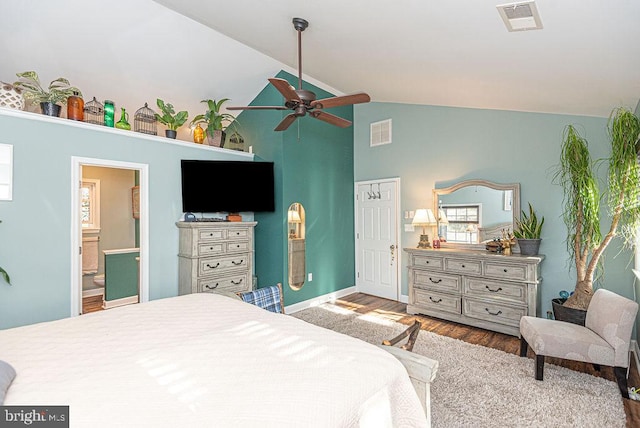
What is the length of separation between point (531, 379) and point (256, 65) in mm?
4390

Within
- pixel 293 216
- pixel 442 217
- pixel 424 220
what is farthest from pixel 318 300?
pixel 442 217

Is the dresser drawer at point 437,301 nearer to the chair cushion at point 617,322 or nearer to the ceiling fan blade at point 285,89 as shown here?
the chair cushion at point 617,322

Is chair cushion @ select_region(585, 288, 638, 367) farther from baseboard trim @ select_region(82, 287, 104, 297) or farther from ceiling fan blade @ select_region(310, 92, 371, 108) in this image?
baseboard trim @ select_region(82, 287, 104, 297)

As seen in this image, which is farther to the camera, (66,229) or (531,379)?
(66,229)

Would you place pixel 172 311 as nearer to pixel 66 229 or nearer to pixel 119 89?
pixel 66 229

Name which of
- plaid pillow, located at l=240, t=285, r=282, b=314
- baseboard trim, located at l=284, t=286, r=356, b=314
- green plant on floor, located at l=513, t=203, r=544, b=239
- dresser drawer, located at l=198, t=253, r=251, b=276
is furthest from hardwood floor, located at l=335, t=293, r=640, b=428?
plaid pillow, located at l=240, t=285, r=282, b=314

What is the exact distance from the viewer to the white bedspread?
99cm

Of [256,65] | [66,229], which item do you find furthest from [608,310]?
[66,229]

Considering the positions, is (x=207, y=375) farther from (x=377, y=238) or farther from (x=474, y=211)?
(x=377, y=238)

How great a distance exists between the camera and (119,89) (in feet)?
12.0

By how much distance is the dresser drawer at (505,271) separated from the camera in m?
3.42

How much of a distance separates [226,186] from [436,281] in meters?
2.92

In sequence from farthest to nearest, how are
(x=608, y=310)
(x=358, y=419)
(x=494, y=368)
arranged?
(x=494, y=368) < (x=608, y=310) < (x=358, y=419)

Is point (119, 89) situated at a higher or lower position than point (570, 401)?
higher
